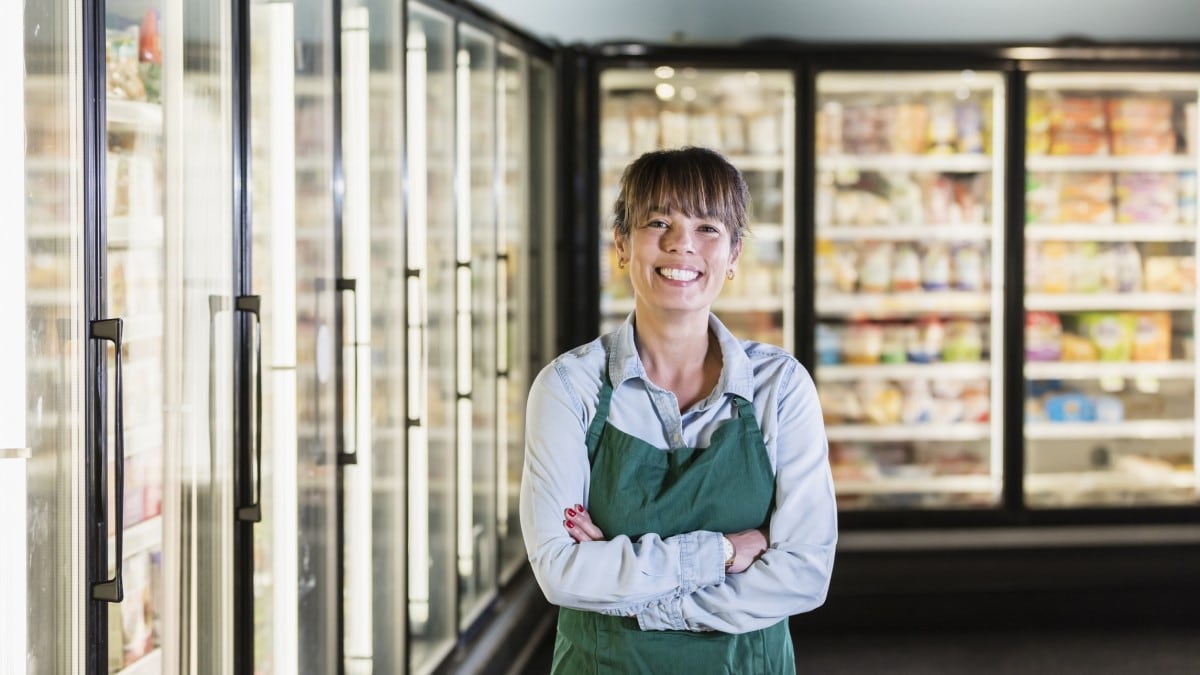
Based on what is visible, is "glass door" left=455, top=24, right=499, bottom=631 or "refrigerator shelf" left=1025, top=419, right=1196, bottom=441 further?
"refrigerator shelf" left=1025, top=419, right=1196, bottom=441

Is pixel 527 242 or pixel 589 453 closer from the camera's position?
pixel 589 453

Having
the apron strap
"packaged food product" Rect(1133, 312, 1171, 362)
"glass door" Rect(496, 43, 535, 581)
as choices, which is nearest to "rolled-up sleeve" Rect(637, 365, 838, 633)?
the apron strap

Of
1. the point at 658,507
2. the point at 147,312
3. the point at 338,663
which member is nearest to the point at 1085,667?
the point at 338,663

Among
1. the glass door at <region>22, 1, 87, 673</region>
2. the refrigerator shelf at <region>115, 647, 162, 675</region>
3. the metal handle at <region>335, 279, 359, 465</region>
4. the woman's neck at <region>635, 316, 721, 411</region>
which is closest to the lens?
the glass door at <region>22, 1, 87, 673</region>

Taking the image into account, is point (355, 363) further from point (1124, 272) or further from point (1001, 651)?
point (1124, 272)

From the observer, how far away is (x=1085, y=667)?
167 inches

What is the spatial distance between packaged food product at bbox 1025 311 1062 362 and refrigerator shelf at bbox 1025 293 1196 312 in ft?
0.37

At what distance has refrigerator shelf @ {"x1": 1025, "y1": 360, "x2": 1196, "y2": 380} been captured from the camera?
16.3ft

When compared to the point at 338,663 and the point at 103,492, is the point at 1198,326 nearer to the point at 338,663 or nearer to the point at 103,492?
the point at 338,663

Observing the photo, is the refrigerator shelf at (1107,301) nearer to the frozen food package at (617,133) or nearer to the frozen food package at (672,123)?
the frozen food package at (672,123)

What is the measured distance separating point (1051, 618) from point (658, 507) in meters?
3.48

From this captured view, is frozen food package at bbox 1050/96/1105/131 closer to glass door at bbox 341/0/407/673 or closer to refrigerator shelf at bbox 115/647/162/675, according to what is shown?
glass door at bbox 341/0/407/673

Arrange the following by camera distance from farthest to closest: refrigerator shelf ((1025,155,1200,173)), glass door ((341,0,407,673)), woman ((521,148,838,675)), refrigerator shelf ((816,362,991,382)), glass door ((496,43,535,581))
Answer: refrigerator shelf ((816,362,991,382))
refrigerator shelf ((1025,155,1200,173))
glass door ((496,43,535,581))
glass door ((341,0,407,673))
woman ((521,148,838,675))

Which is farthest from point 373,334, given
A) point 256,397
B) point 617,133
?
point 617,133
